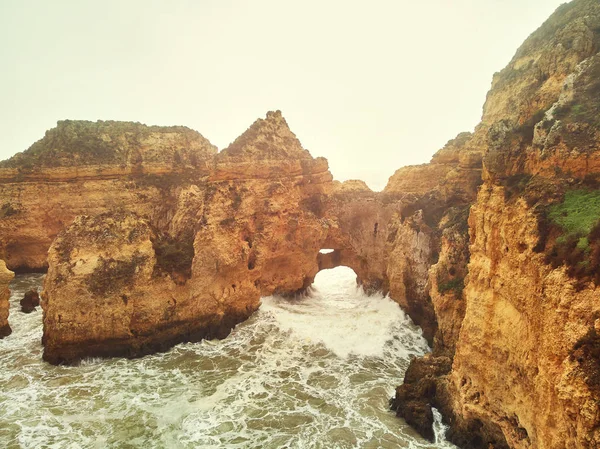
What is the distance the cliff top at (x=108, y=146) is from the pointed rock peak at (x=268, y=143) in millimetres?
5577

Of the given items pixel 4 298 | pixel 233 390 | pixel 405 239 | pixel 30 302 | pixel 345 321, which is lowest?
pixel 233 390

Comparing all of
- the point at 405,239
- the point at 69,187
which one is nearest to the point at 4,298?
the point at 69,187

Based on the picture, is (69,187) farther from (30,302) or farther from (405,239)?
(405,239)

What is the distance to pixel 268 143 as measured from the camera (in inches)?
1064

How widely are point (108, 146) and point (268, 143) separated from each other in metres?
13.1

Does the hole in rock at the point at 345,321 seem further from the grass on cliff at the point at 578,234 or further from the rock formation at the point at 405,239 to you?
the grass on cliff at the point at 578,234

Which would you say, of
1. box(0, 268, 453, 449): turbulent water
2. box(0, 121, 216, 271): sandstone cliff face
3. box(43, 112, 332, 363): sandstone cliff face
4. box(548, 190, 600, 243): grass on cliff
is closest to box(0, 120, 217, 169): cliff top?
box(0, 121, 216, 271): sandstone cliff face

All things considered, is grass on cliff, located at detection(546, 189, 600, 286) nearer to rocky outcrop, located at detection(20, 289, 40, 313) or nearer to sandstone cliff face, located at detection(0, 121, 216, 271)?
sandstone cliff face, located at detection(0, 121, 216, 271)

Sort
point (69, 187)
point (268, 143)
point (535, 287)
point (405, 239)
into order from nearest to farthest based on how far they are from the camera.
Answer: point (535, 287) → point (405, 239) → point (268, 143) → point (69, 187)

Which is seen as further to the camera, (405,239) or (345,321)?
(405,239)

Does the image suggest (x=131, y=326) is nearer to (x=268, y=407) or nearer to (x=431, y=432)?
(x=268, y=407)

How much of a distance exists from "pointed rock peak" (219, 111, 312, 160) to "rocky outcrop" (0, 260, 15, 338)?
43.7ft

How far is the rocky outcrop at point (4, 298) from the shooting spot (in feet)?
61.9

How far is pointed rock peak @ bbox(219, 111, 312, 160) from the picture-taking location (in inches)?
1030
